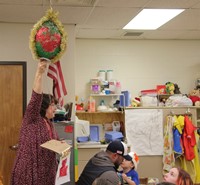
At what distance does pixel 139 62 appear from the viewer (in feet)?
18.8

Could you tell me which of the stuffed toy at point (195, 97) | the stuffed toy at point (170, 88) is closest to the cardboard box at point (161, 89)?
the stuffed toy at point (170, 88)

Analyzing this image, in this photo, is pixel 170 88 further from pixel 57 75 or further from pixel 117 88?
pixel 57 75

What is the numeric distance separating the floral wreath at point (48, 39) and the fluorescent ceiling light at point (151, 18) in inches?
78.1

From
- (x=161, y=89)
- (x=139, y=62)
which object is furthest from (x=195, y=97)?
(x=139, y=62)

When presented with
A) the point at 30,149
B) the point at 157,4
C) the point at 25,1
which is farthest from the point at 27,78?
the point at 30,149

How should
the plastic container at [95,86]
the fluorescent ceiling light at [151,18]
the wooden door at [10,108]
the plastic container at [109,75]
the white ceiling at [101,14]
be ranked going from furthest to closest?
the plastic container at [109,75] → the plastic container at [95,86] → the wooden door at [10,108] → the fluorescent ceiling light at [151,18] → the white ceiling at [101,14]

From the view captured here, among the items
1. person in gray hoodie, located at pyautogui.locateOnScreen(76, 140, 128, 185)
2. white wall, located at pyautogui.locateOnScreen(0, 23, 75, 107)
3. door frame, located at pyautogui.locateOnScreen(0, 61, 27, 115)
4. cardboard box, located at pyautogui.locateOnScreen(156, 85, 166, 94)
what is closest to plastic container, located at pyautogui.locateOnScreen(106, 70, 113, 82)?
cardboard box, located at pyautogui.locateOnScreen(156, 85, 166, 94)

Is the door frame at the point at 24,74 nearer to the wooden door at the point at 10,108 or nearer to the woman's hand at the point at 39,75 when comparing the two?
the wooden door at the point at 10,108

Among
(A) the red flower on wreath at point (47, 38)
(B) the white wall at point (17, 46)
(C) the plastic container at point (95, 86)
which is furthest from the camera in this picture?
(C) the plastic container at point (95, 86)

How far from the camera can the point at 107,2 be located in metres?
3.52

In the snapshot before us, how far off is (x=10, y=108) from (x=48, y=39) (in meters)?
2.39

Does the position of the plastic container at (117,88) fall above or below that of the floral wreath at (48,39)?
below

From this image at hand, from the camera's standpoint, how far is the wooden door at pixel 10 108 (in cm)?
A: 423

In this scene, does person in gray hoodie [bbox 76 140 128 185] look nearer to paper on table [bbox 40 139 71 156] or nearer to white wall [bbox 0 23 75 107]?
paper on table [bbox 40 139 71 156]
